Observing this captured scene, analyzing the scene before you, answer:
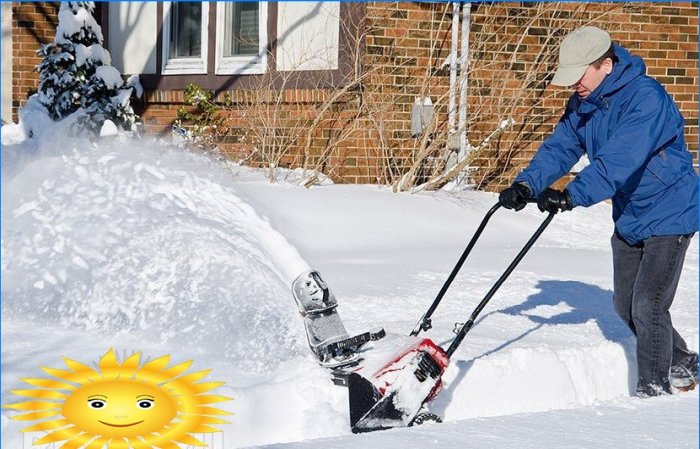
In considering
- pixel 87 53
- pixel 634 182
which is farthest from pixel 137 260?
pixel 87 53

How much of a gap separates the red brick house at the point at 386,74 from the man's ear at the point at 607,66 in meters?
5.58

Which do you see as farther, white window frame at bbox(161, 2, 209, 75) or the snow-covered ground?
white window frame at bbox(161, 2, 209, 75)

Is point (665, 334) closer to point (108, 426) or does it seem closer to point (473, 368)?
point (473, 368)

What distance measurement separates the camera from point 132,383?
425cm

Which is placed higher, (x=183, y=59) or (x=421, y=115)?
(x=183, y=59)

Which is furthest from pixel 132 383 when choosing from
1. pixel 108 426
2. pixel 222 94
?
pixel 222 94

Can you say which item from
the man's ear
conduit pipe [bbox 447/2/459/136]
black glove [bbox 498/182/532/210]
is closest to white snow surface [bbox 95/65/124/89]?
conduit pipe [bbox 447/2/459/136]

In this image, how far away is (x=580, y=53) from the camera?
4785 millimetres

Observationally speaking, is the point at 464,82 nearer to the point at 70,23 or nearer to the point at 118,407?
the point at 70,23

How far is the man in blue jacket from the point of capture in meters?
4.67

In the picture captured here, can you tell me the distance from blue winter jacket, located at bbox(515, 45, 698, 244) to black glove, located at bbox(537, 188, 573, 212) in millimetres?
34

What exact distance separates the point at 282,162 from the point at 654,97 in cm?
698

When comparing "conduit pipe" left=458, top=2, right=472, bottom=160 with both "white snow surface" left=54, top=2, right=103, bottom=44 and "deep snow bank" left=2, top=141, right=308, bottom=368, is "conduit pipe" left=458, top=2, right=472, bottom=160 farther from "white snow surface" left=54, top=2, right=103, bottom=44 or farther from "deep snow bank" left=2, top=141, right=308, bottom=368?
"deep snow bank" left=2, top=141, right=308, bottom=368

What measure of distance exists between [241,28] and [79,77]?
7.12 feet
